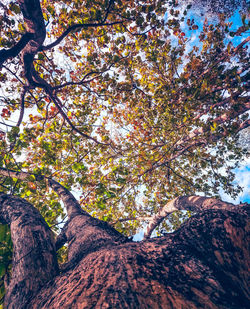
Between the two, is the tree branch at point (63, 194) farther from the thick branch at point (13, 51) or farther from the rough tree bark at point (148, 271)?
the thick branch at point (13, 51)

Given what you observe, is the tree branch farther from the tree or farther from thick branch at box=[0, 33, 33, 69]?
thick branch at box=[0, 33, 33, 69]

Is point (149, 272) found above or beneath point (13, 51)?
beneath

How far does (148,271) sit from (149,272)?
0.03ft

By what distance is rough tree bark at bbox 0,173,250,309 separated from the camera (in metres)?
0.98

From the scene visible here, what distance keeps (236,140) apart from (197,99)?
10.0 ft

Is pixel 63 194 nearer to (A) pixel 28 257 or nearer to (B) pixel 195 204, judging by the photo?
(A) pixel 28 257

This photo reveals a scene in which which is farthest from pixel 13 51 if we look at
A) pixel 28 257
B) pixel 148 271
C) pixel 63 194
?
pixel 148 271

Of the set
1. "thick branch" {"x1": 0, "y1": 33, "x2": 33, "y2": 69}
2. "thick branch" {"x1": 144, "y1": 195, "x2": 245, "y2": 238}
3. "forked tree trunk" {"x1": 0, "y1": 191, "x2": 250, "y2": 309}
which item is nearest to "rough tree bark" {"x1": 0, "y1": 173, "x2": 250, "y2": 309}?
"forked tree trunk" {"x1": 0, "y1": 191, "x2": 250, "y2": 309}

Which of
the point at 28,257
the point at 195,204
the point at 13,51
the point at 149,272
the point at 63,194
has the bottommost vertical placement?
the point at 149,272

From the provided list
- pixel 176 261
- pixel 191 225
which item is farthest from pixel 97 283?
pixel 191 225

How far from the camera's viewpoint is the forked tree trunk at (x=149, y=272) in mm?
977

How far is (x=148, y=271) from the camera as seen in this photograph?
116 cm

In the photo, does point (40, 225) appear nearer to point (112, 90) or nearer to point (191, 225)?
point (191, 225)

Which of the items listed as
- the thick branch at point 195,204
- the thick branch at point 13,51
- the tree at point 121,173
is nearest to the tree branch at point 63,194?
the tree at point 121,173
